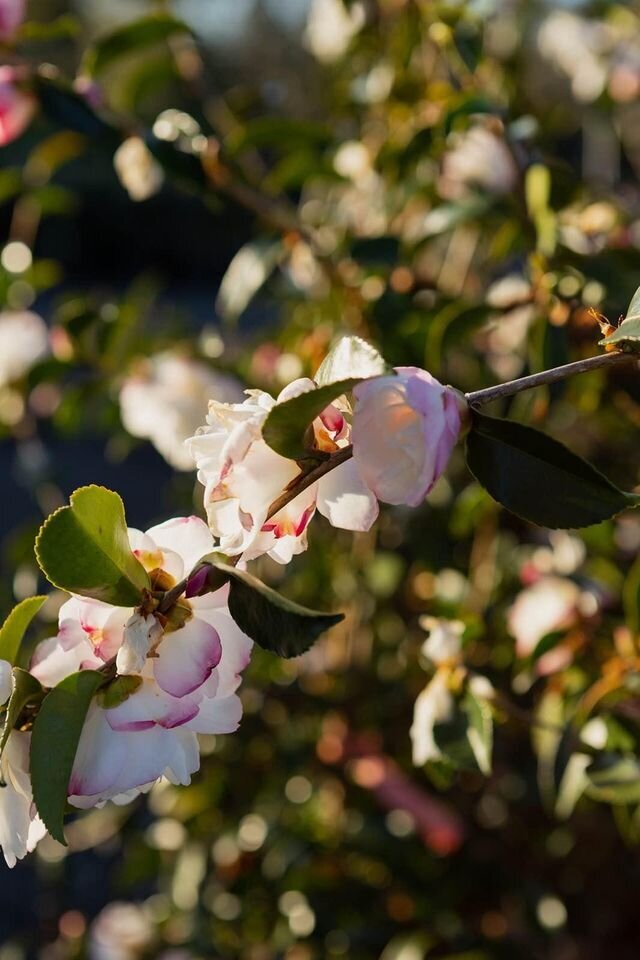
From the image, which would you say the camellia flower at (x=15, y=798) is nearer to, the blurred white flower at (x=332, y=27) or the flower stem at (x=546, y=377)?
the flower stem at (x=546, y=377)

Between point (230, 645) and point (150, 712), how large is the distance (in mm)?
41

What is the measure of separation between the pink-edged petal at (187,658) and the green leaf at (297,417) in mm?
77

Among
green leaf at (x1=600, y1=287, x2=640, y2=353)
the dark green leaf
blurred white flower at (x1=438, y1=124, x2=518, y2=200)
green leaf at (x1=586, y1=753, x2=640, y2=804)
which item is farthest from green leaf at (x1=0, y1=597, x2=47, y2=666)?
blurred white flower at (x1=438, y1=124, x2=518, y2=200)

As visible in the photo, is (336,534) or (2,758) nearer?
(2,758)

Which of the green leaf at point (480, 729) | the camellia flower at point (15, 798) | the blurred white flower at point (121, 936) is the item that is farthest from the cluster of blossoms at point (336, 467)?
the blurred white flower at point (121, 936)

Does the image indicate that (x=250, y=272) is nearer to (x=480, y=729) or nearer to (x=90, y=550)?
(x=480, y=729)

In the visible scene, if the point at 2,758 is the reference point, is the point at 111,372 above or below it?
below

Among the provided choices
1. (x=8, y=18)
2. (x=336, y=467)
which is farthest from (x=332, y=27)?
(x=336, y=467)

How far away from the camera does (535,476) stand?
40cm

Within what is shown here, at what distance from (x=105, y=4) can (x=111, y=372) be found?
38.7 feet

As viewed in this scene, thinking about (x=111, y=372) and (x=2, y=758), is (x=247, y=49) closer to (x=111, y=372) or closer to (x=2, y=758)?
(x=111, y=372)

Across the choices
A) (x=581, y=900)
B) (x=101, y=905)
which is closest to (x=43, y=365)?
(x=581, y=900)

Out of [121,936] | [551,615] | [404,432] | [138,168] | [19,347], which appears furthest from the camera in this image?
[121,936]

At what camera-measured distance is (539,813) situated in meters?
1.20
